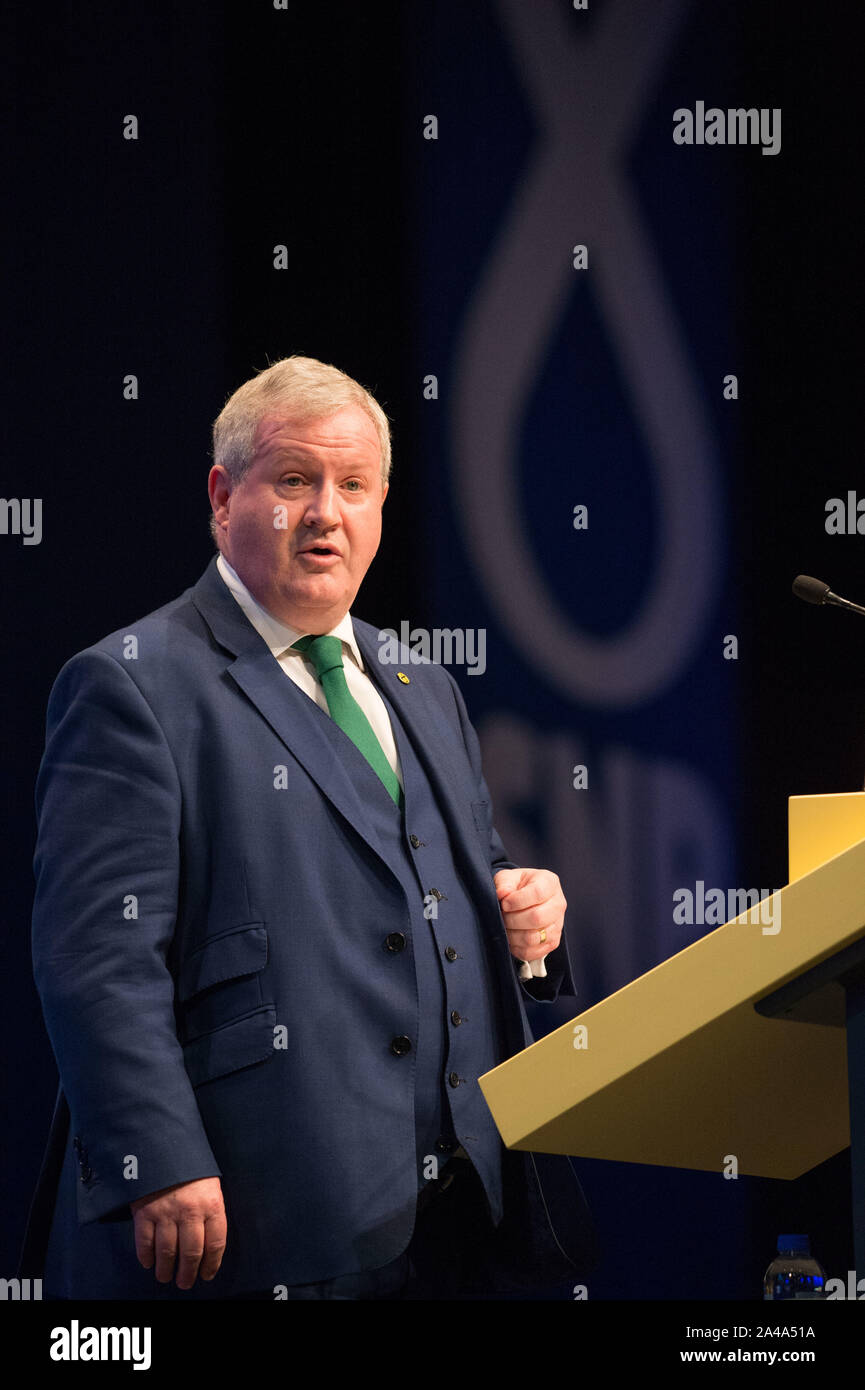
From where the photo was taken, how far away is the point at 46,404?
259cm

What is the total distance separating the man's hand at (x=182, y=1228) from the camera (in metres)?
1.71

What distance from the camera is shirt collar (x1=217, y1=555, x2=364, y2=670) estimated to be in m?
2.10

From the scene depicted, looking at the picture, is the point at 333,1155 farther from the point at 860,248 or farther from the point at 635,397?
the point at 860,248

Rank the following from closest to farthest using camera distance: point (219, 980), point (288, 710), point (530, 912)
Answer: point (219, 980) < point (288, 710) < point (530, 912)

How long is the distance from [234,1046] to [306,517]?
28.9 inches

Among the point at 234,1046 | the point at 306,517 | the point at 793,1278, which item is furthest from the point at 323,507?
the point at 793,1278

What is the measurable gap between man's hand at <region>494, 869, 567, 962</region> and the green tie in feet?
0.68

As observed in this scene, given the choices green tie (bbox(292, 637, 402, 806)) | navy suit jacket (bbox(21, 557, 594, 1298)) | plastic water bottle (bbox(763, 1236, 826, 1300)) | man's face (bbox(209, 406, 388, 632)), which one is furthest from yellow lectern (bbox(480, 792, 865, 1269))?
plastic water bottle (bbox(763, 1236, 826, 1300))

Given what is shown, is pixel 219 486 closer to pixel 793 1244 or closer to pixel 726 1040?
pixel 726 1040

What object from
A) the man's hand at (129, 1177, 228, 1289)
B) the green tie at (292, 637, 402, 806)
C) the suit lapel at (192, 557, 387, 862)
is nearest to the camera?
the man's hand at (129, 1177, 228, 1289)

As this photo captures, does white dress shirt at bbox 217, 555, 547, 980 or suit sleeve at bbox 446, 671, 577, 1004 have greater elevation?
white dress shirt at bbox 217, 555, 547, 980

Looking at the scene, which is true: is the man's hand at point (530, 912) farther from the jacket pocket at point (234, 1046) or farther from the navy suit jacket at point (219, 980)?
the jacket pocket at point (234, 1046)

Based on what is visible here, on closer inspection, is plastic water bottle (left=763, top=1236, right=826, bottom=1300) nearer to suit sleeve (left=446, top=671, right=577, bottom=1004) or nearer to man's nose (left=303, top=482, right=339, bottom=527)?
suit sleeve (left=446, top=671, right=577, bottom=1004)

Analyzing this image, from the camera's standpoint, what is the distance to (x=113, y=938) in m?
1.77
